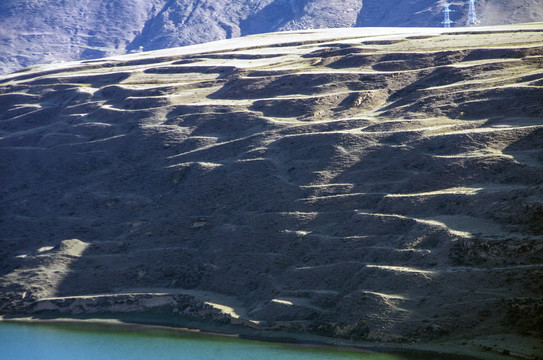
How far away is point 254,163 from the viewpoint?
2139 centimetres

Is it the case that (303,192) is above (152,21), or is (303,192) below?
below

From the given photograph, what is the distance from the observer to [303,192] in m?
19.8

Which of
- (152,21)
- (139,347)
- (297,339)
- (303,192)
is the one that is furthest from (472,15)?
(139,347)

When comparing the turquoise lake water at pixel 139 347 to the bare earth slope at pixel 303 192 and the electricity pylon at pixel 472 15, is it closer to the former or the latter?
the bare earth slope at pixel 303 192

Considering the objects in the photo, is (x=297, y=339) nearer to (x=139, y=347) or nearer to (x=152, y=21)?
(x=139, y=347)

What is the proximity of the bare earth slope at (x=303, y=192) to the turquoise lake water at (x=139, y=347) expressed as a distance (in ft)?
2.55

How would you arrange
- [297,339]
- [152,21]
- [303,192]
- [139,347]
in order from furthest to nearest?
1. [152,21]
2. [303,192]
3. [139,347]
4. [297,339]

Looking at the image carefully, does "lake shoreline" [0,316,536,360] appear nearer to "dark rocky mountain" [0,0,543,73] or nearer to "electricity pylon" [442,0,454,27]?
"electricity pylon" [442,0,454,27]

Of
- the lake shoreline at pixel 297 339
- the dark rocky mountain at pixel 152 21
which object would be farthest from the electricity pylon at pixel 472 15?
the lake shoreline at pixel 297 339

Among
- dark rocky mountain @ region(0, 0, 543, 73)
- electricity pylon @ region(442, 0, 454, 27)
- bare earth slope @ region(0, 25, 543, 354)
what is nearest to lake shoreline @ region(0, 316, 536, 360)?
bare earth slope @ region(0, 25, 543, 354)

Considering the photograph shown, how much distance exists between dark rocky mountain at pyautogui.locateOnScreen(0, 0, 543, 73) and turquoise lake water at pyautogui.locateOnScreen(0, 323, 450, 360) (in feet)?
181

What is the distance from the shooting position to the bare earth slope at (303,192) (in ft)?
52.4

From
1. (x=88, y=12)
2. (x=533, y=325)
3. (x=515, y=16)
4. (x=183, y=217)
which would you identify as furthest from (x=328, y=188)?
(x=88, y=12)

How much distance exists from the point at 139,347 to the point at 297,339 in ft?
12.8
